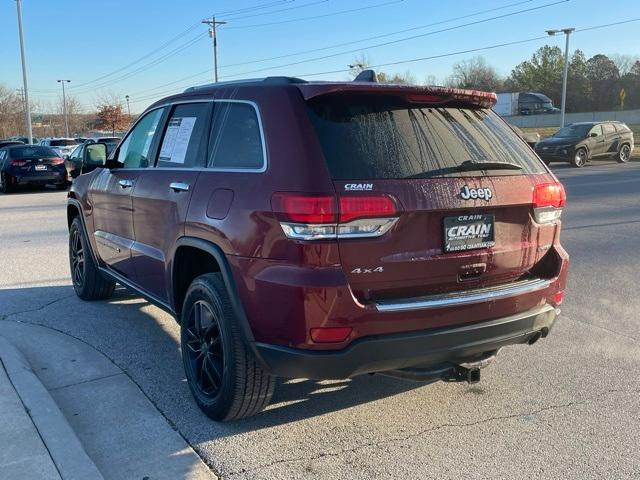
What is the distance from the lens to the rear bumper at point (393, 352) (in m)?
3.00

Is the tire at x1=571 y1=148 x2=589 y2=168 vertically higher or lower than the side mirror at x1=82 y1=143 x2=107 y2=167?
lower

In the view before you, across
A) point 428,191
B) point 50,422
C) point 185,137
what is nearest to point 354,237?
point 428,191

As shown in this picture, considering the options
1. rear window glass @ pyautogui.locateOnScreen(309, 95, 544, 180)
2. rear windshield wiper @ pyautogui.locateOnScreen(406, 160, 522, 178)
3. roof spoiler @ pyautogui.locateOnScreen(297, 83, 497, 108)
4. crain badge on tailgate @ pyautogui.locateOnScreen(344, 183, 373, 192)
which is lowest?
crain badge on tailgate @ pyautogui.locateOnScreen(344, 183, 373, 192)

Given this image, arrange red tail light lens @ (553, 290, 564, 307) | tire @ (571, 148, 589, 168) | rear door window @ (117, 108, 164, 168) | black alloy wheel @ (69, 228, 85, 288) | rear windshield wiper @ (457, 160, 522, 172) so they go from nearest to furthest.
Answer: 1. rear windshield wiper @ (457, 160, 522, 172)
2. red tail light lens @ (553, 290, 564, 307)
3. rear door window @ (117, 108, 164, 168)
4. black alloy wheel @ (69, 228, 85, 288)
5. tire @ (571, 148, 589, 168)

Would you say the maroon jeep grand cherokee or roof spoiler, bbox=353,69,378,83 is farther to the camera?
roof spoiler, bbox=353,69,378,83

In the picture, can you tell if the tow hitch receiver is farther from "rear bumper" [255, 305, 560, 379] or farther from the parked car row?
the parked car row

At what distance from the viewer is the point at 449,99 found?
3.51 meters

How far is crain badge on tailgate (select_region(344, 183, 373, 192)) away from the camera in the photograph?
2.95 m

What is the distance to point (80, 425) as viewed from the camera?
11.9 ft

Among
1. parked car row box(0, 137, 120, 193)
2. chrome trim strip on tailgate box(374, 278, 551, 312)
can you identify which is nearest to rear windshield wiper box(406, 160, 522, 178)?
chrome trim strip on tailgate box(374, 278, 551, 312)

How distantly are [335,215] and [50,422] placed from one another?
2023 millimetres

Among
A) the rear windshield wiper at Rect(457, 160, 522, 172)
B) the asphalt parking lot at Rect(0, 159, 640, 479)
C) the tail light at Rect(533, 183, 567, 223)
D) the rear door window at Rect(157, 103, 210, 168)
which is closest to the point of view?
the asphalt parking lot at Rect(0, 159, 640, 479)

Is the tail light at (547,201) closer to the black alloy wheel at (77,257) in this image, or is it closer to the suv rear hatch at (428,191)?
the suv rear hatch at (428,191)

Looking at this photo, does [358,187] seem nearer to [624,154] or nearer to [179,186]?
[179,186]
